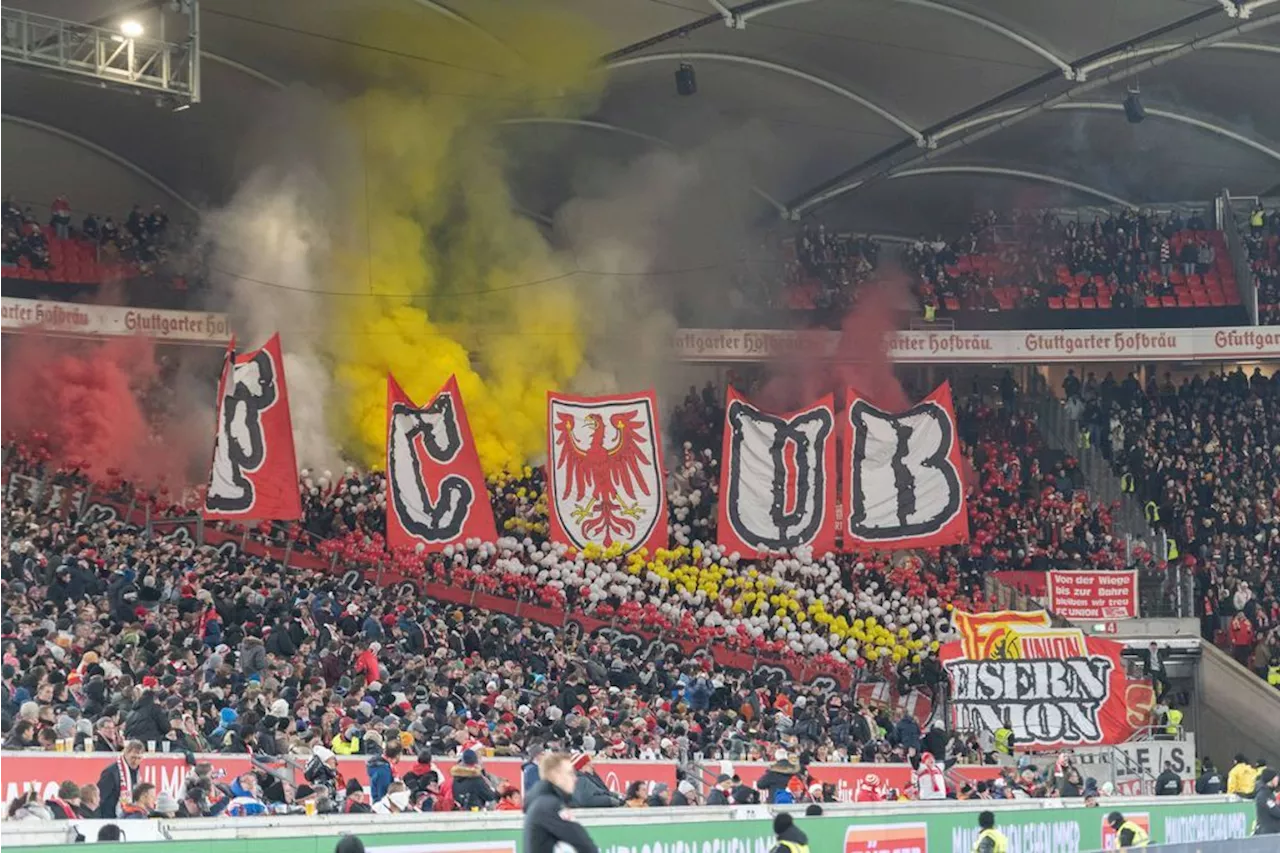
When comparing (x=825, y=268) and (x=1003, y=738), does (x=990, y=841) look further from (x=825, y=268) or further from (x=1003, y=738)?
(x=825, y=268)

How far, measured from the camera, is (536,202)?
4378 cm

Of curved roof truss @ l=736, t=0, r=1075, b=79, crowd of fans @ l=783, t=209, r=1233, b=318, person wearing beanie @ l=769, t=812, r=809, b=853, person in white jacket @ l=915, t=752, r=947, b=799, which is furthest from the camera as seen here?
crowd of fans @ l=783, t=209, r=1233, b=318

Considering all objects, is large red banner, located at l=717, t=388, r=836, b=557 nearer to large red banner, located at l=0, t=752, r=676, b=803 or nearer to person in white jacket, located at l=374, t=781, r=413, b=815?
large red banner, located at l=0, t=752, r=676, b=803

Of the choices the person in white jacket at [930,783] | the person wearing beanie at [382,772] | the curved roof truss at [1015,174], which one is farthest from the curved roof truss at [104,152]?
the person wearing beanie at [382,772]

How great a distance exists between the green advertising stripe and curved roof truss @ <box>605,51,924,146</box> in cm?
2044

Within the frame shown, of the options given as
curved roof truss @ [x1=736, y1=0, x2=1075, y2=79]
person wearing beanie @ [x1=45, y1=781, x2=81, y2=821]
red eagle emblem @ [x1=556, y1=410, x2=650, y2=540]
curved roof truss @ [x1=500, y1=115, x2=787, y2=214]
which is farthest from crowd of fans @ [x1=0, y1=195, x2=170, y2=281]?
person wearing beanie @ [x1=45, y1=781, x2=81, y2=821]

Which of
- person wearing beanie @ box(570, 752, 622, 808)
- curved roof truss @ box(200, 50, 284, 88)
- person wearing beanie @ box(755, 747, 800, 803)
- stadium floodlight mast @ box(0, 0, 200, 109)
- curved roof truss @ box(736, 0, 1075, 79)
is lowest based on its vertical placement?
person wearing beanie @ box(755, 747, 800, 803)

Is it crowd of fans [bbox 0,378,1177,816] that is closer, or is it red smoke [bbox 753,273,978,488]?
crowd of fans [bbox 0,378,1177,816]

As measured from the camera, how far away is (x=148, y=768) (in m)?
16.3

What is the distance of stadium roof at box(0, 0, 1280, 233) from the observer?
36.5 meters

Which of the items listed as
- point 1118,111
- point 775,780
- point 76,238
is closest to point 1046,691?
point 775,780

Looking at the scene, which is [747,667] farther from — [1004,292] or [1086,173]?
[1086,173]

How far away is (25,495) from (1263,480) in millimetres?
24961

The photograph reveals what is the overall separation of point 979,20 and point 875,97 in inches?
180
